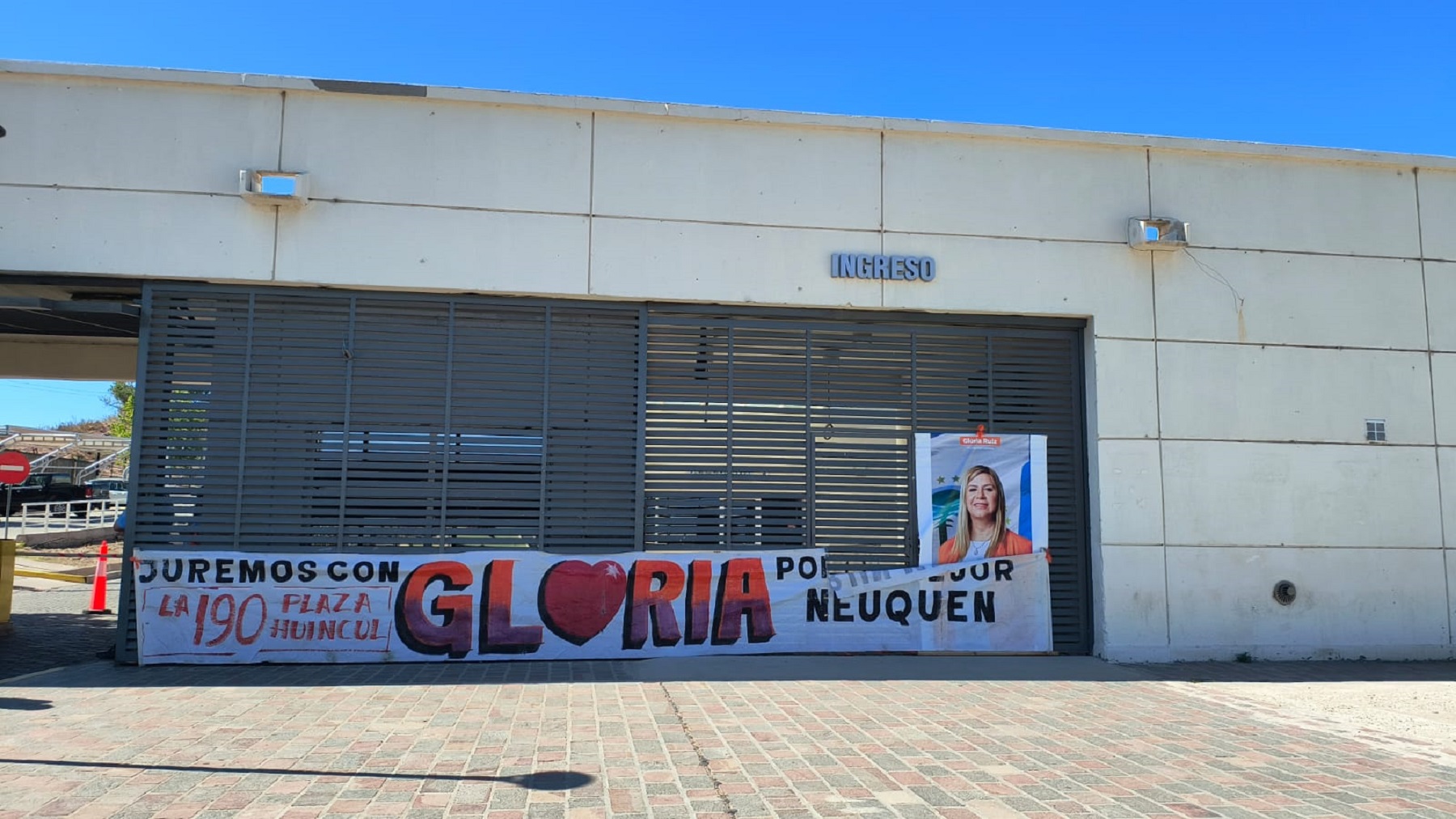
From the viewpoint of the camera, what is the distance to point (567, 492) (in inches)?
382

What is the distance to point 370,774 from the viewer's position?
17.2ft

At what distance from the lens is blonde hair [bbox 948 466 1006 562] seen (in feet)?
33.3

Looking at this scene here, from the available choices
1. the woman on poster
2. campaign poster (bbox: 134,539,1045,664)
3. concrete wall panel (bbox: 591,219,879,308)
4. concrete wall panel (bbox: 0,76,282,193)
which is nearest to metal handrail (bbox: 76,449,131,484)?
concrete wall panel (bbox: 0,76,282,193)

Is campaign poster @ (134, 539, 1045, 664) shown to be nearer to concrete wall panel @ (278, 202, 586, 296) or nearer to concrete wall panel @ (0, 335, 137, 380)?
concrete wall panel @ (278, 202, 586, 296)

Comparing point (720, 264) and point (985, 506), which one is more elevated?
point (720, 264)

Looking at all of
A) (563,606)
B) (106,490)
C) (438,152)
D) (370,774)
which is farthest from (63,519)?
(370,774)

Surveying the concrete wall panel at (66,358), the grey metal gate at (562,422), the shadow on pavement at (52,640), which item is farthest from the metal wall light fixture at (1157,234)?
the concrete wall panel at (66,358)

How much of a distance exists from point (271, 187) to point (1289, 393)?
10.5 metres

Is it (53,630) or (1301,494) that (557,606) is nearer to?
(53,630)

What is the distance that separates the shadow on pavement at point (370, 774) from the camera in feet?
16.9

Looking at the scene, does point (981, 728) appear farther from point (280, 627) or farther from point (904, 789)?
point (280, 627)

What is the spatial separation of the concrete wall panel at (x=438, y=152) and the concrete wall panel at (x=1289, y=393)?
6.51 m

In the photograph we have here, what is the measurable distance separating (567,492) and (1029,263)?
211 inches

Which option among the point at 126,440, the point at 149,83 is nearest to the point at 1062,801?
the point at 149,83
